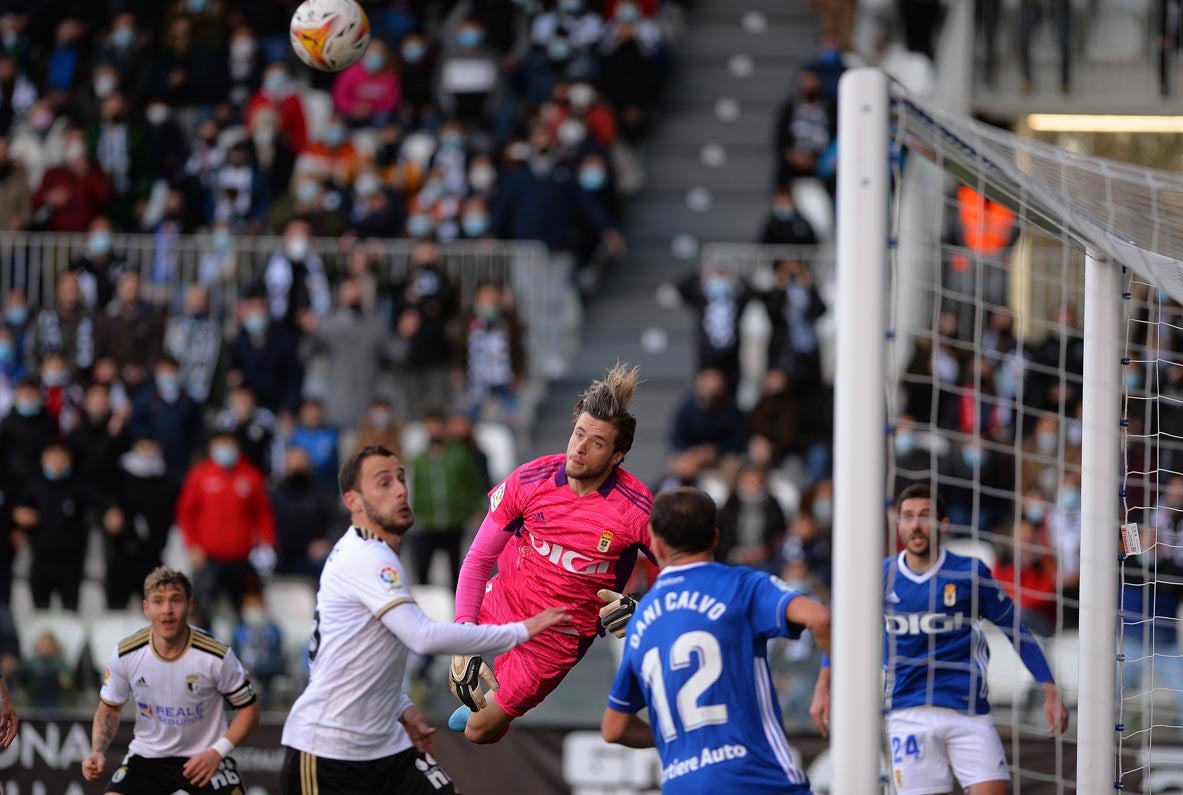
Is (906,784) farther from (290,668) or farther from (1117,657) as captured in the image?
(290,668)

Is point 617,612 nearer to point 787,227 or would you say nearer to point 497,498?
point 497,498

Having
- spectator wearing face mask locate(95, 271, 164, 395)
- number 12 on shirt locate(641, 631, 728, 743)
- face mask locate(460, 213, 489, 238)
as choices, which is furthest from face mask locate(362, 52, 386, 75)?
number 12 on shirt locate(641, 631, 728, 743)

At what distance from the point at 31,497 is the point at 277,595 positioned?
2.31 metres

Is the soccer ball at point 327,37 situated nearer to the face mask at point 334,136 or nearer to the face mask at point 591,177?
the face mask at point 591,177

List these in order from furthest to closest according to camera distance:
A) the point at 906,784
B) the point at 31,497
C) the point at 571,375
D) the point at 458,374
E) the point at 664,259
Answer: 1. the point at 664,259
2. the point at 571,375
3. the point at 458,374
4. the point at 31,497
5. the point at 906,784

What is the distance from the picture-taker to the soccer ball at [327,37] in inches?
420

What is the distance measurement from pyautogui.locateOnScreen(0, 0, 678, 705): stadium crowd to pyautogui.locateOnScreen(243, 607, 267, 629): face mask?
2cm

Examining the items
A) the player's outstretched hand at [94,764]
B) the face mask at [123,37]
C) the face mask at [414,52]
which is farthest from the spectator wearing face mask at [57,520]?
the player's outstretched hand at [94,764]

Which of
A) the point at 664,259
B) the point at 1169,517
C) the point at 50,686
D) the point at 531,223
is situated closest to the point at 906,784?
the point at 1169,517

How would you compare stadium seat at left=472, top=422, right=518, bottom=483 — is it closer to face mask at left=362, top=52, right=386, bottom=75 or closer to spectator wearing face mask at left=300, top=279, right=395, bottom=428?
spectator wearing face mask at left=300, top=279, right=395, bottom=428

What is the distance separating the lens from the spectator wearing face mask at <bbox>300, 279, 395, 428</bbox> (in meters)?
16.8

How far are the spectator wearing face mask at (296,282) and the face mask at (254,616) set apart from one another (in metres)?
3.27

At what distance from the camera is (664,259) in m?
19.3

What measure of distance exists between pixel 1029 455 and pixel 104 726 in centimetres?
469
